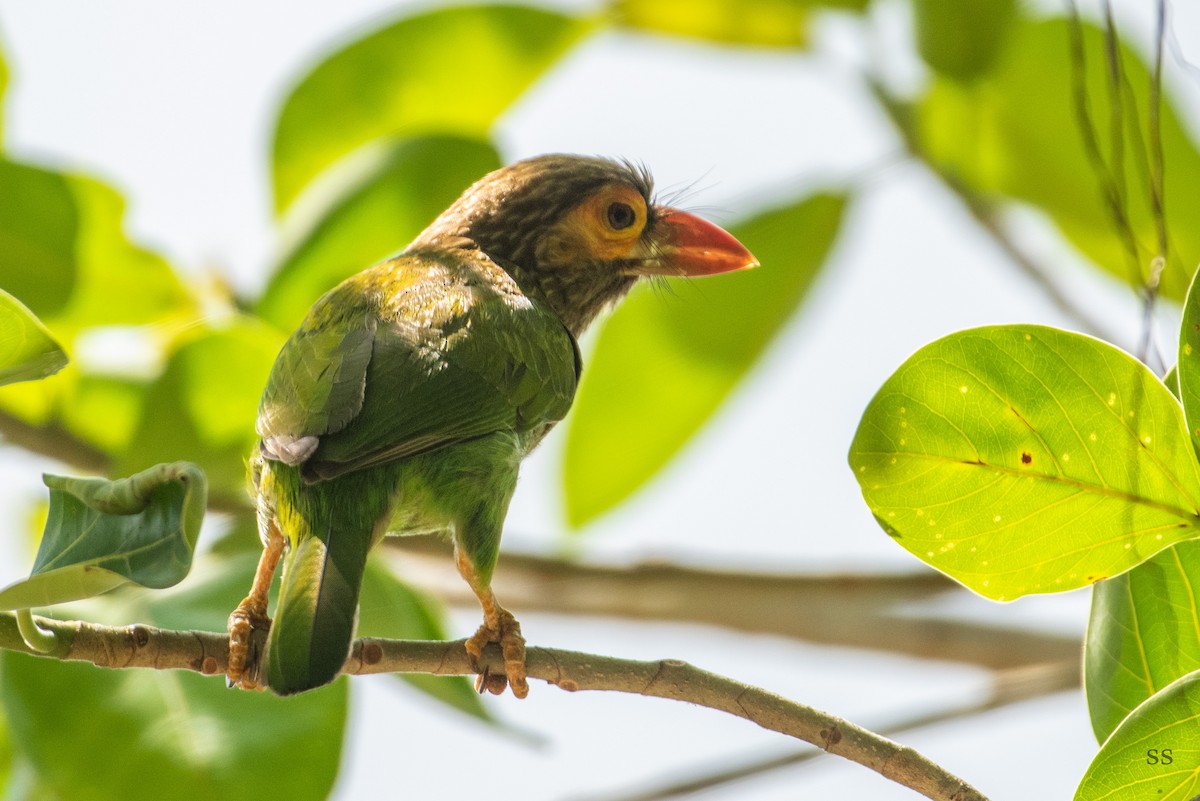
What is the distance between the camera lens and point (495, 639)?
211 cm

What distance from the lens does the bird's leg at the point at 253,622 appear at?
6.37 feet

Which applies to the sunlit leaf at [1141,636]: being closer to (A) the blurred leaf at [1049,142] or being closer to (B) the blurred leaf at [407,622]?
(B) the blurred leaf at [407,622]

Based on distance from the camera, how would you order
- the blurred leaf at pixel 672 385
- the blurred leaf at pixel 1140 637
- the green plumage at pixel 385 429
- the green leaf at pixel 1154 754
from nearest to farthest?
1. the green leaf at pixel 1154 754
2. the blurred leaf at pixel 1140 637
3. the green plumage at pixel 385 429
4. the blurred leaf at pixel 672 385

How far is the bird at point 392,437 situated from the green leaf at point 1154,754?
846mm

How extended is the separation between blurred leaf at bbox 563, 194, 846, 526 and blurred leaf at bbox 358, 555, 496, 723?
83 centimetres

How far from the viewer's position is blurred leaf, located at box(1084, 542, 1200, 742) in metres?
1.53

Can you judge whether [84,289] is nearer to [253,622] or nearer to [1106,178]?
[253,622]

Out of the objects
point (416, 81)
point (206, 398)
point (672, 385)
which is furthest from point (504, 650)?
point (416, 81)

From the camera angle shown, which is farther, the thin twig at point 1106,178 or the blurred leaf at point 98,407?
the blurred leaf at point 98,407

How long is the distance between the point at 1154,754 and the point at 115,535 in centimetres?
106

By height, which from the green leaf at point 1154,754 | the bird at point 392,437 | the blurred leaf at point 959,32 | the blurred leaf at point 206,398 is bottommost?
the green leaf at point 1154,754

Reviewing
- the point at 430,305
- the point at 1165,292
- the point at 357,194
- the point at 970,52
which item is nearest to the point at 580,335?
the point at 357,194

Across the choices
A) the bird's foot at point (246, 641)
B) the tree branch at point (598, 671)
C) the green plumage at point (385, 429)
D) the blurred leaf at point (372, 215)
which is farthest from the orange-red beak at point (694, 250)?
the tree branch at point (598, 671)

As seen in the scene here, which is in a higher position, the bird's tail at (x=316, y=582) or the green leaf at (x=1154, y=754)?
the bird's tail at (x=316, y=582)
